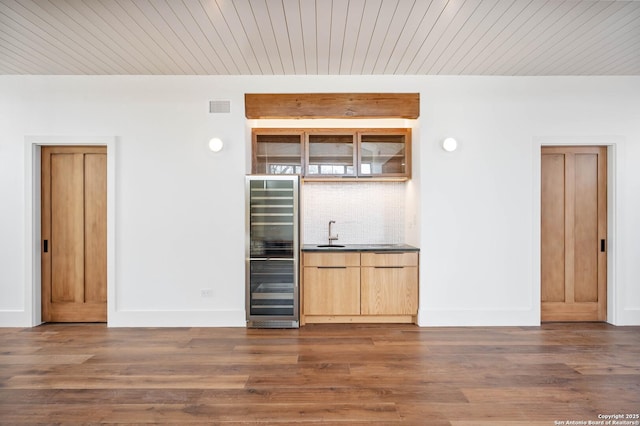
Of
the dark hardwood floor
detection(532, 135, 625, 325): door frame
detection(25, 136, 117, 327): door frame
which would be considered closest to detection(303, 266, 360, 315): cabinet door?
the dark hardwood floor

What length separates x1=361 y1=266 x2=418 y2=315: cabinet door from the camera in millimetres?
4270

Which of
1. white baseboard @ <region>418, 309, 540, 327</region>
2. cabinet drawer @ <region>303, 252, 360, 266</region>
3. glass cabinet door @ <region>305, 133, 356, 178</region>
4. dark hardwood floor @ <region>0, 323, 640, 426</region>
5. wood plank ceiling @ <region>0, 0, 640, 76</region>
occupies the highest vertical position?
wood plank ceiling @ <region>0, 0, 640, 76</region>

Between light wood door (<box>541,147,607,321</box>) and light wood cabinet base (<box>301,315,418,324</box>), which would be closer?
light wood cabinet base (<box>301,315,418,324</box>)

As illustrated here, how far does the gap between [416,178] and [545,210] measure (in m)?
1.52

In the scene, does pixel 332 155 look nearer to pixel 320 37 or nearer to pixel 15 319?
pixel 320 37

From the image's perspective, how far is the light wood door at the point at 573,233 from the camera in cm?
442

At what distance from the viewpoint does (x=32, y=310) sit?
4.26 metres

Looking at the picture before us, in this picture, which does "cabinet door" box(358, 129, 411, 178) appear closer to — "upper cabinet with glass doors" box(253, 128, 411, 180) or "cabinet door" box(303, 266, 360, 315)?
"upper cabinet with glass doors" box(253, 128, 411, 180)

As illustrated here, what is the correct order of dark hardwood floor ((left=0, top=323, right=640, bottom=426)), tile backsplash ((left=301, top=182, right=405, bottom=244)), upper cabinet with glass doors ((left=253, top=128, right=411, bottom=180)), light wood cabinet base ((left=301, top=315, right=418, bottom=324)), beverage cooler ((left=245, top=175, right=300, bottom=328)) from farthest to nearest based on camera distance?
tile backsplash ((left=301, top=182, right=405, bottom=244)) < upper cabinet with glass doors ((left=253, top=128, right=411, bottom=180)) < light wood cabinet base ((left=301, top=315, right=418, bottom=324)) < beverage cooler ((left=245, top=175, right=300, bottom=328)) < dark hardwood floor ((left=0, top=323, right=640, bottom=426))

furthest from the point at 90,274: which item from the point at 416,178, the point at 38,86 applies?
the point at 416,178

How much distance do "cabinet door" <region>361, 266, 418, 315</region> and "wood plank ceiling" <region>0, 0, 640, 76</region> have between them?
2167mm

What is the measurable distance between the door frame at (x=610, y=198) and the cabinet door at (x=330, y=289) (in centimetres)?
197

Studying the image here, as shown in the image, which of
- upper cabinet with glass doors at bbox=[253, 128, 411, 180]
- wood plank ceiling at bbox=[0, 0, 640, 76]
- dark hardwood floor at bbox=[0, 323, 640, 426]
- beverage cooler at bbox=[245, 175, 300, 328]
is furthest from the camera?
upper cabinet with glass doors at bbox=[253, 128, 411, 180]

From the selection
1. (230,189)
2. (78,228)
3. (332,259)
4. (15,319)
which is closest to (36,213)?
(78,228)
